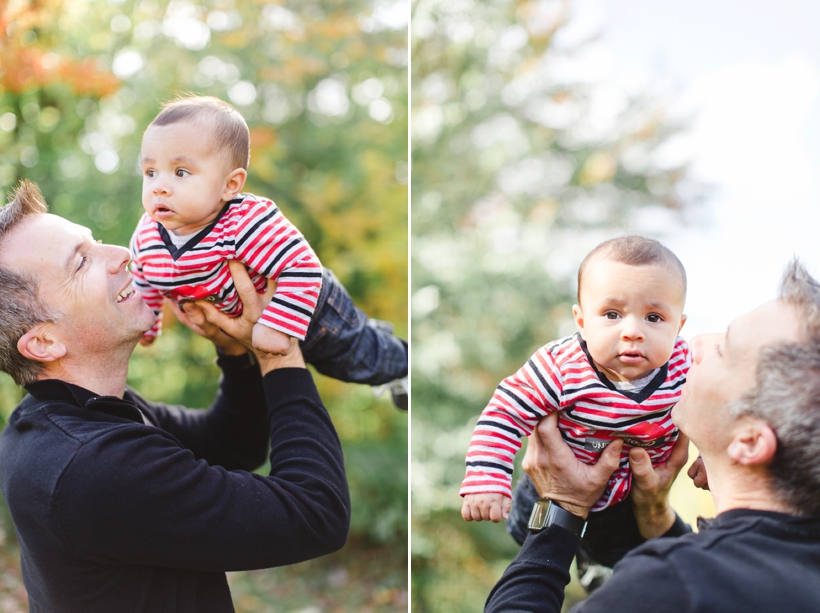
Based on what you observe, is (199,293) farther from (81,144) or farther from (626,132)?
(626,132)

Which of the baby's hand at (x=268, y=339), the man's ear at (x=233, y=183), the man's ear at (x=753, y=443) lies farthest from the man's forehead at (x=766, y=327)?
the man's ear at (x=233, y=183)

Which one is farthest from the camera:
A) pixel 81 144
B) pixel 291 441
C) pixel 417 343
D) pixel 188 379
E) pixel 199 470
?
pixel 417 343

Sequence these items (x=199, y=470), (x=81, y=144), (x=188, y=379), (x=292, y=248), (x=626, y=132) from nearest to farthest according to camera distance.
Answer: (x=199, y=470) → (x=292, y=248) → (x=81, y=144) → (x=188, y=379) → (x=626, y=132)

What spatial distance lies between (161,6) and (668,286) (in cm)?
442

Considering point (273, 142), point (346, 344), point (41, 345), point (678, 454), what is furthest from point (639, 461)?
point (273, 142)

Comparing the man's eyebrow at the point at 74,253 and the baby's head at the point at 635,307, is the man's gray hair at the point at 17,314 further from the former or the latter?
the baby's head at the point at 635,307

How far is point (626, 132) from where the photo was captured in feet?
20.0

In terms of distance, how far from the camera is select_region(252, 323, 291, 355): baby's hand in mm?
1866

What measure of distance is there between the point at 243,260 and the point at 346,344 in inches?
20.1

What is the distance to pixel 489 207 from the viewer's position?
19.5ft

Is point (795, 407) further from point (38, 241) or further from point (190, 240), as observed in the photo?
point (38, 241)

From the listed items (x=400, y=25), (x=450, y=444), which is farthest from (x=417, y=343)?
(x=400, y=25)

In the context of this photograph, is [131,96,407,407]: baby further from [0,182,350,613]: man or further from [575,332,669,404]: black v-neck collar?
[575,332,669,404]: black v-neck collar

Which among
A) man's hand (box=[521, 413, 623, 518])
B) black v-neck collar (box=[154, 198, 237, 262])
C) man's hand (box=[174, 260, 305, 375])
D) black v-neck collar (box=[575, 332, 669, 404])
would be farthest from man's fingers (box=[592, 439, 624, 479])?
black v-neck collar (box=[154, 198, 237, 262])
